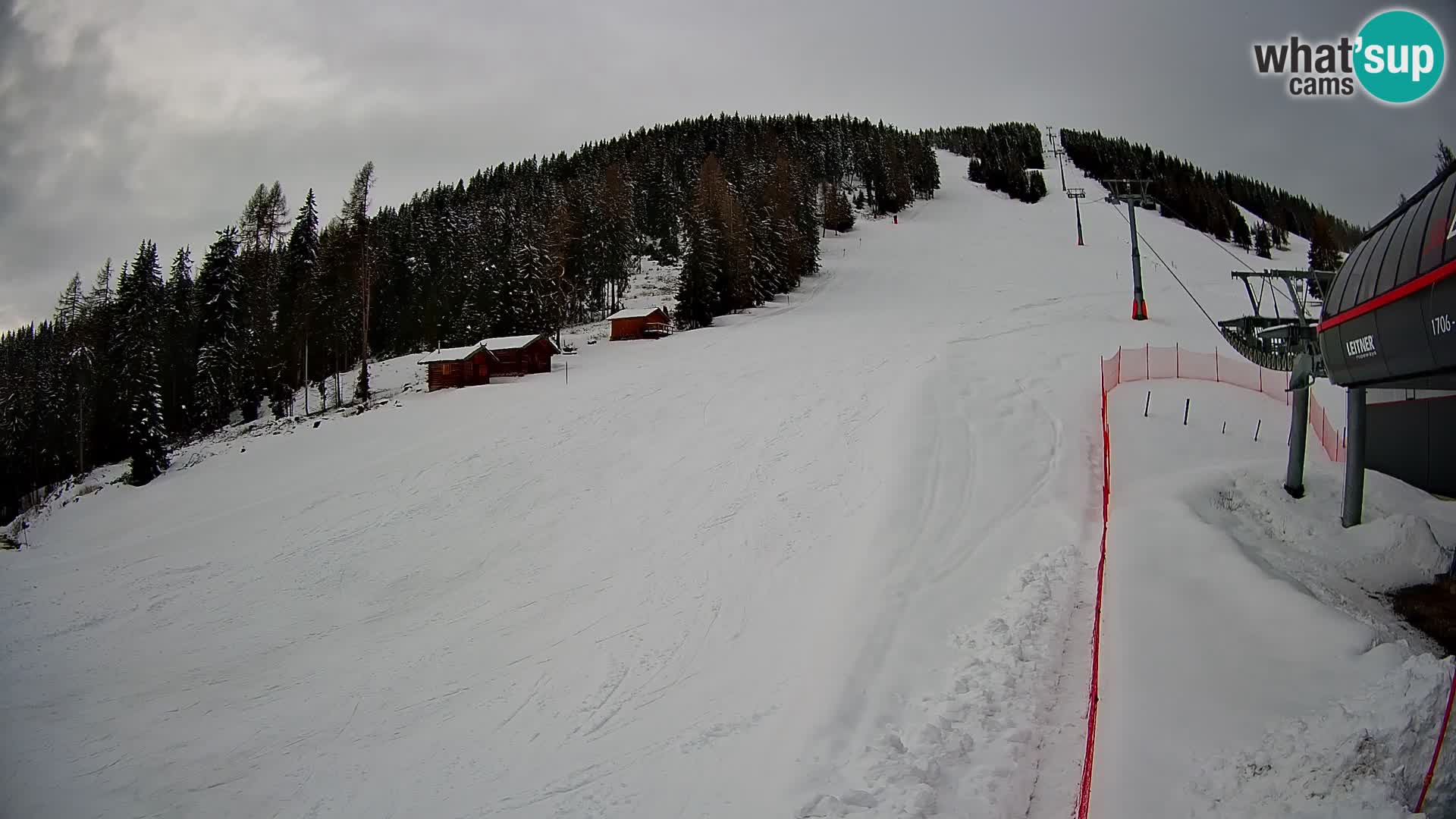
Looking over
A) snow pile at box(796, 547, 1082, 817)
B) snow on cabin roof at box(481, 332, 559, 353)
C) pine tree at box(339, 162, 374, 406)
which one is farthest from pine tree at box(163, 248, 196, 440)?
snow pile at box(796, 547, 1082, 817)

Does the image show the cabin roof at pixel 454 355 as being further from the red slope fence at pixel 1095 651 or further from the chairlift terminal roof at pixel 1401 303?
the chairlift terminal roof at pixel 1401 303

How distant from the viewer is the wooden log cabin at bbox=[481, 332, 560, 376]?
4253cm

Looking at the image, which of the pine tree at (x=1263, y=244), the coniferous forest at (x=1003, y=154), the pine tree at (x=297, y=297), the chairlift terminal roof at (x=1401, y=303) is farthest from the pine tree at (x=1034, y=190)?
the chairlift terminal roof at (x=1401, y=303)

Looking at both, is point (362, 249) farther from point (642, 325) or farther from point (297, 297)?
point (642, 325)

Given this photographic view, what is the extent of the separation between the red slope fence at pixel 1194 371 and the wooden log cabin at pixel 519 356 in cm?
3135

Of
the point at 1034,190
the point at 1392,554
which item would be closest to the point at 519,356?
the point at 1392,554

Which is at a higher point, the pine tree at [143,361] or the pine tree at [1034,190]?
the pine tree at [1034,190]

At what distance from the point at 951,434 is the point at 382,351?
6088 cm

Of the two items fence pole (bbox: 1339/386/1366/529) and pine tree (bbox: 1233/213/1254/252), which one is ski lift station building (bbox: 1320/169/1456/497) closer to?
fence pole (bbox: 1339/386/1366/529)

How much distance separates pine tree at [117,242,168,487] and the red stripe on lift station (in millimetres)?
44699

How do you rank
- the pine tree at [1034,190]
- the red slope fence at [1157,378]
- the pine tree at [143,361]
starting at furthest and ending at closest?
1. the pine tree at [1034,190]
2. the pine tree at [143,361]
3. the red slope fence at [1157,378]

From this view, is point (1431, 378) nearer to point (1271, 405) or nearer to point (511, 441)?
point (1271, 405)

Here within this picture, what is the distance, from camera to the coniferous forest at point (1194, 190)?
2808 inches

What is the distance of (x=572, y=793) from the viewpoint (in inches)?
Answer: 346
